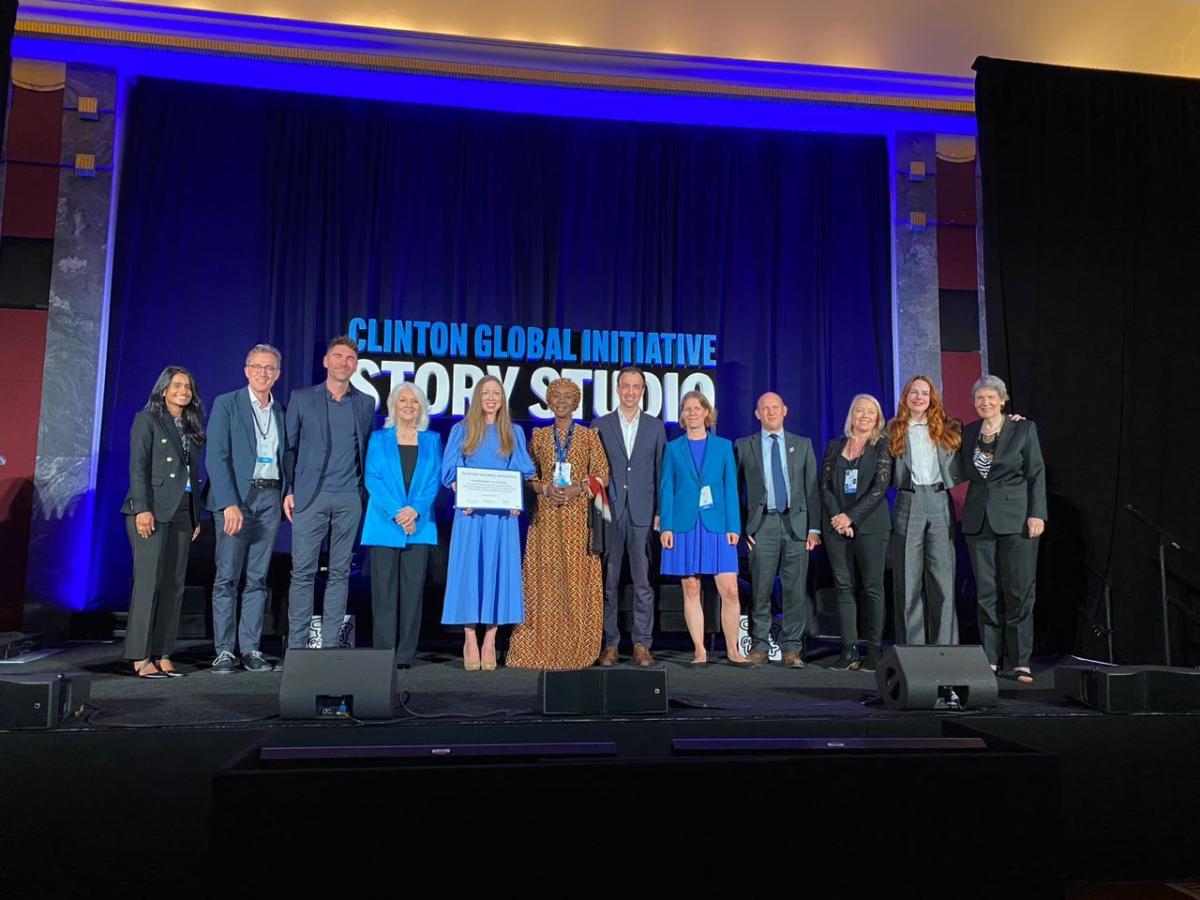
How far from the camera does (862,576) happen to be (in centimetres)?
542

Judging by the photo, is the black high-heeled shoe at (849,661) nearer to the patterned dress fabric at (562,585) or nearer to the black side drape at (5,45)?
the patterned dress fabric at (562,585)

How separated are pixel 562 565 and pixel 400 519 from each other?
955 millimetres

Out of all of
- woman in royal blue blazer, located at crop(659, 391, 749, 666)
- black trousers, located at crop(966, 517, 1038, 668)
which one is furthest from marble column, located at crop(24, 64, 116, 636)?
black trousers, located at crop(966, 517, 1038, 668)

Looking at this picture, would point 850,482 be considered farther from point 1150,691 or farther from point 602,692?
point 602,692

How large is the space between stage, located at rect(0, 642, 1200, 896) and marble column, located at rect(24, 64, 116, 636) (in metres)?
0.80

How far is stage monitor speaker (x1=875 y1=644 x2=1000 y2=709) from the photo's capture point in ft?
11.7

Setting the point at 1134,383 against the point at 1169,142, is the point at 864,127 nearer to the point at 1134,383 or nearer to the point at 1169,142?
the point at 1169,142

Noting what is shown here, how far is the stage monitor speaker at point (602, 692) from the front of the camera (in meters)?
3.40

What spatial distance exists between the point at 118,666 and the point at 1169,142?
782 centimetres

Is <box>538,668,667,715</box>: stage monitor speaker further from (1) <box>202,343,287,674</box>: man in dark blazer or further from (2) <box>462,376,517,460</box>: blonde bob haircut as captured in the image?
(1) <box>202,343,287,674</box>: man in dark blazer

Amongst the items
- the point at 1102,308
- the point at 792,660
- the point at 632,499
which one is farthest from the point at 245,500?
the point at 1102,308

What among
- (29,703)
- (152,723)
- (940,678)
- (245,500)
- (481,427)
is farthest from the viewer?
(481,427)

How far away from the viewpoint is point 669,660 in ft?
18.5

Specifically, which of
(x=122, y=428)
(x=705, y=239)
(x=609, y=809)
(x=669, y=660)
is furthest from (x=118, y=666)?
(x=705, y=239)
